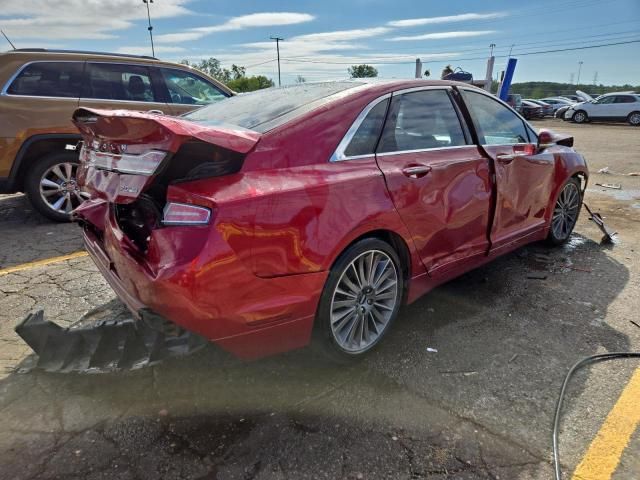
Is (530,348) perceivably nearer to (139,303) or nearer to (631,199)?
(139,303)

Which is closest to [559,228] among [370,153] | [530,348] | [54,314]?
[530,348]

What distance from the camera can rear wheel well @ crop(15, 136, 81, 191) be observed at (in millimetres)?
5248

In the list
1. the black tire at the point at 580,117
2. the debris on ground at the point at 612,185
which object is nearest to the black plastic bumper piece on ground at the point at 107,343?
the debris on ground at the point at 612,185

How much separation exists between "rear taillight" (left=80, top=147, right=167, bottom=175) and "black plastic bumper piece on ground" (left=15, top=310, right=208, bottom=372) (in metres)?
0.68

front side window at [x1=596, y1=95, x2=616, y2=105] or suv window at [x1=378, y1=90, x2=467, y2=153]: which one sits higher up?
suv window at [x1=378, y1=90, x2=467, y2=153]

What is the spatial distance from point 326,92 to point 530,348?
2.10m

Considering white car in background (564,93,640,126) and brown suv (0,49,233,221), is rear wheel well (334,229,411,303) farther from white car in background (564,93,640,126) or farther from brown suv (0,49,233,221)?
white car in background (564,93,640,126)

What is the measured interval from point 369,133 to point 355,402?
5.01 ft

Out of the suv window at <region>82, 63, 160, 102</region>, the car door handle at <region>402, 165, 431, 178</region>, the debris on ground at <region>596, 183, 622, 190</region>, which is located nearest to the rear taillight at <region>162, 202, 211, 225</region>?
the car door handle at <region>402, 165, 431, 178</region>

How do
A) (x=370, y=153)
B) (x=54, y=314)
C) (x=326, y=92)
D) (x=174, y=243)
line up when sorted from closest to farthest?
(x=174, y=243)
(x=370, y=153)
(x=326, y=92)
(x=54, y=314)

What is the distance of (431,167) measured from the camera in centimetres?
295

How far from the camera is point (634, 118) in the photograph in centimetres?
2528

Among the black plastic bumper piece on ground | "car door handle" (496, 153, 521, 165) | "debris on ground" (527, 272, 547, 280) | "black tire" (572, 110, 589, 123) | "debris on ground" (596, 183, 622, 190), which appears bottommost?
"black tire" (572, 110, 589, 123)

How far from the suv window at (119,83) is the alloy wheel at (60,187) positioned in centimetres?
94
